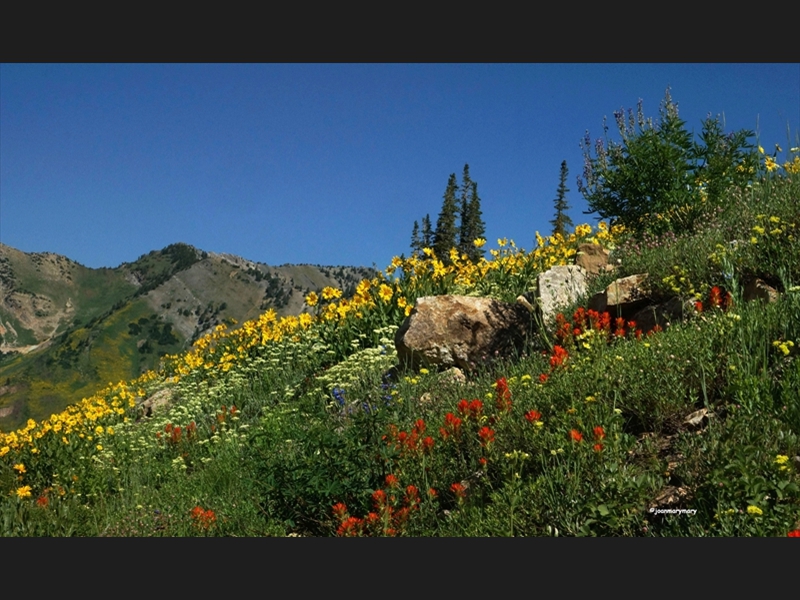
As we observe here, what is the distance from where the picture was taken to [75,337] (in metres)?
195

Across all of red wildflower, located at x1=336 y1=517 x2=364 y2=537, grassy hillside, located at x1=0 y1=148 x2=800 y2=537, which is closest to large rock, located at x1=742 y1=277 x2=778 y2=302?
grassy hillside, located at x1=0 y1=148 x2=800 y2=537

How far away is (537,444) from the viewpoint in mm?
4156

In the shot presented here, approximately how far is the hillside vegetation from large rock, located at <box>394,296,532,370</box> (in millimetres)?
363

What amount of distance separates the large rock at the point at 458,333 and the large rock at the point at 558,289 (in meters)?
0.32

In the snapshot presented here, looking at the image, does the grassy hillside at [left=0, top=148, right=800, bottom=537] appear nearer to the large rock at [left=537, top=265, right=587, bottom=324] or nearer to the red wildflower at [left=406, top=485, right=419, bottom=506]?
the red wildflower at [left=406, top=485, right=419, bottom=506]

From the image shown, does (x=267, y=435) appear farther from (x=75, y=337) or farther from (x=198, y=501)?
(x=75, y=337)

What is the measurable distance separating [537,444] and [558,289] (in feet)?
12.9

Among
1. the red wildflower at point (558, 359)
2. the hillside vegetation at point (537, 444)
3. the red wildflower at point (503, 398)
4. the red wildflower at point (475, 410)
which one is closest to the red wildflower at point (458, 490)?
the hillside vegetation at point (537, 444)

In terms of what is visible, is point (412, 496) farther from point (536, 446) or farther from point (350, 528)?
point (536, 446)

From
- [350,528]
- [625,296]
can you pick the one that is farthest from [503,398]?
[625,296]

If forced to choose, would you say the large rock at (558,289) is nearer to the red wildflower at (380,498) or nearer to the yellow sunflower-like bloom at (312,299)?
the red wildflower at (380,498)

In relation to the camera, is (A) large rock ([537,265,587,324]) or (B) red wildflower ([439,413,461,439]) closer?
(B) red wildflower ([439,413,461,439])

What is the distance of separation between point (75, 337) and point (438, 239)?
181m

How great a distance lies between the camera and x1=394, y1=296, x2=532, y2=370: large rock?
7637 mm
